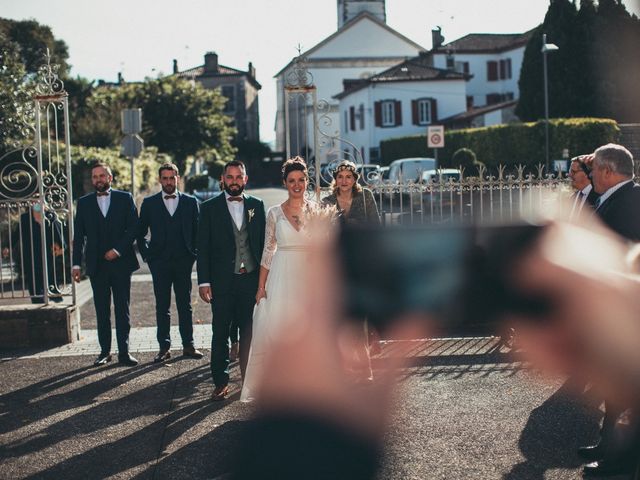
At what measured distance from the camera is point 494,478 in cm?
498

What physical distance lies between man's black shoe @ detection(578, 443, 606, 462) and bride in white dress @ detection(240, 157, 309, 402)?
261 cm

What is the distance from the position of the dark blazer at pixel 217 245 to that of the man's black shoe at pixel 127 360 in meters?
1.79

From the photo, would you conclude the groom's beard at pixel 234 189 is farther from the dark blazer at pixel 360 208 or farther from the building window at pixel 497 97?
the building window at pixel 497 97

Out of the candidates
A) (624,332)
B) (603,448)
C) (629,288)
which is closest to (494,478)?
(603,448)

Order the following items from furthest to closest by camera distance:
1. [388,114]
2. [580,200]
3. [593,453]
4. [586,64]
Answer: [388,114]
[586,64]
[580,200]
[593,453]

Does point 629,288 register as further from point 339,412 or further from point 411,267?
point 411,267

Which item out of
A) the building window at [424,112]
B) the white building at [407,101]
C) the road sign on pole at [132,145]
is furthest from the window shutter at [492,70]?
the road sign on pole at [132,145]

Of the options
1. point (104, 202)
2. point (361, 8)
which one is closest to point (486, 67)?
point (361, 8)

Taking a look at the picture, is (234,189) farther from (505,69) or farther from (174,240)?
(505,69)

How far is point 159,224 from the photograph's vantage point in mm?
8758

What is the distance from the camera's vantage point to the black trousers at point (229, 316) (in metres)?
7.05

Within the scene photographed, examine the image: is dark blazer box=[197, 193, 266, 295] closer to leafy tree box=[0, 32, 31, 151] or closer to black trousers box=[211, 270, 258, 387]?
black trousers box=[211, 270, 258, 387]

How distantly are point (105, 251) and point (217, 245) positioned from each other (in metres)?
2.04

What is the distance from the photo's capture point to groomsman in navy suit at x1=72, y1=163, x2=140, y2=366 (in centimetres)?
859
